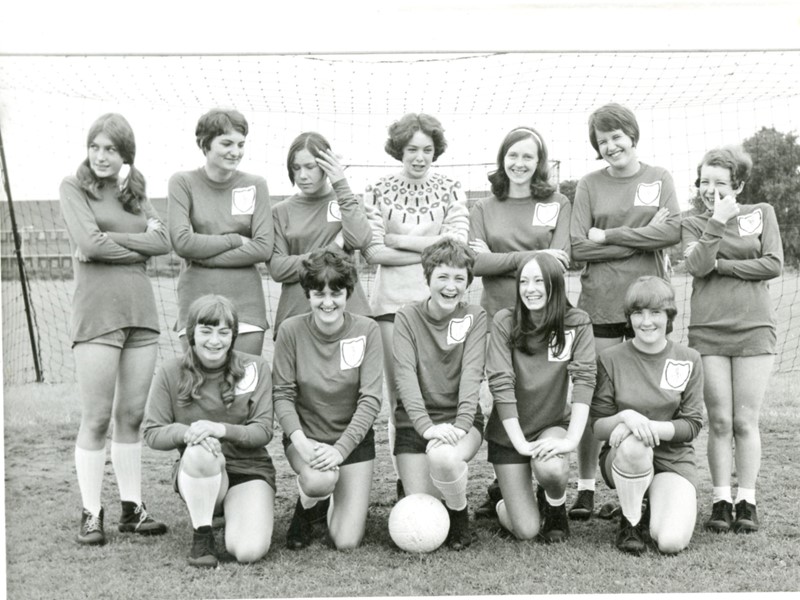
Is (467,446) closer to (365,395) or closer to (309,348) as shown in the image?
(365,395)

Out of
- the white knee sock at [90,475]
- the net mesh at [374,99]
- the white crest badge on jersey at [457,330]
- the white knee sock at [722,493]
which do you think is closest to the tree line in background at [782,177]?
the net mesh at [374,99]

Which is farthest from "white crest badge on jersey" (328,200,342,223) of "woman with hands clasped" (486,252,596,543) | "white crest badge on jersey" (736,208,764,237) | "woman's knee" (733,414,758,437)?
"woman's knee" (733,414,758,437)

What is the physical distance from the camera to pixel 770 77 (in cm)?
490

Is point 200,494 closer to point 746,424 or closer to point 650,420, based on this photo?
point 650,420

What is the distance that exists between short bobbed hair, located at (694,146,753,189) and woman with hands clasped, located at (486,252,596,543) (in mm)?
853

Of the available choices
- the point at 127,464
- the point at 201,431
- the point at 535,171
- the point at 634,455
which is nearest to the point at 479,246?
the point at 535,171

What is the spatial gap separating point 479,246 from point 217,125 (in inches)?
49.5

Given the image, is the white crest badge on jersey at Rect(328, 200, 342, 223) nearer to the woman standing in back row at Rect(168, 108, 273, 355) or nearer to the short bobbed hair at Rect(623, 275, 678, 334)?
the woman standing in back row at Rect(168, 108, 273, 355)

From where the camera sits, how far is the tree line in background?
10.7 metres

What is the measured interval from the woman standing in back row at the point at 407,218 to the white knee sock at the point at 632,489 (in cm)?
103

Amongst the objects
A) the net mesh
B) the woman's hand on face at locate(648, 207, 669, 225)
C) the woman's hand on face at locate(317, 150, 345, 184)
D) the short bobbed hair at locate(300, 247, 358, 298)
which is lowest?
the short bobbed hair at locate(300, 247, 358, 298)

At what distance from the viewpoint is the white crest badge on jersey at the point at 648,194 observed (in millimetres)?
3746

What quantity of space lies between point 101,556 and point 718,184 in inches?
119

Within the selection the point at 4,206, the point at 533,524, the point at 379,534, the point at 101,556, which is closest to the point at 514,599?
the point at 533,524
